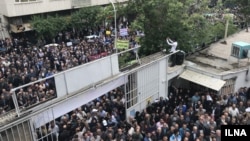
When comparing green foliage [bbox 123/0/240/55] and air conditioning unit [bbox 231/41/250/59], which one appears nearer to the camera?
green foliage [bbox 123/0/240/55]

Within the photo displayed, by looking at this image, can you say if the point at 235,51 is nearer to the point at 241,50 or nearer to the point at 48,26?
the point at 241,50

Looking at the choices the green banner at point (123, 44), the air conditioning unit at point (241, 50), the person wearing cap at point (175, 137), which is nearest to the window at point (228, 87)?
the air conditioning unit at point (241, 50)

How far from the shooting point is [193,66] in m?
16.9

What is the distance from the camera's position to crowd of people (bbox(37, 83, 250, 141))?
11336 mm

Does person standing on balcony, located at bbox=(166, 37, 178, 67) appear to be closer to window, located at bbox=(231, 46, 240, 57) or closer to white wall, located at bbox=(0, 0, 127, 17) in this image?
window, located at bbox=(231, 46, 240, 57)

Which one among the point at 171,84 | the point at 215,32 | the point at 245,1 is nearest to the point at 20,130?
the point at 171,84

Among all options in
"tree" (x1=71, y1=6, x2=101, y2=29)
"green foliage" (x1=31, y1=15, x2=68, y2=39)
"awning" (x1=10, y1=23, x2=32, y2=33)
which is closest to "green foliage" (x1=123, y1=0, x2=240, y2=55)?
"green foliage" (x1=31, y1=15, x2=68, y2=39)

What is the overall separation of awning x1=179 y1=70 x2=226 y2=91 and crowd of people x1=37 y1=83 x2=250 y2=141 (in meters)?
0.52

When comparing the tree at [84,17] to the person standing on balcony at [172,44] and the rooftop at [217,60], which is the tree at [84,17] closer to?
the rooftop at [217,60]

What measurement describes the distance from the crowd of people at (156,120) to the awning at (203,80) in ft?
1.70

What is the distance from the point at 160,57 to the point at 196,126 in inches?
169

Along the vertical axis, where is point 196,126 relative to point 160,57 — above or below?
below

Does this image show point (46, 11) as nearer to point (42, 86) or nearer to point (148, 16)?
point (148, 16)

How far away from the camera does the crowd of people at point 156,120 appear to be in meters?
11.3
